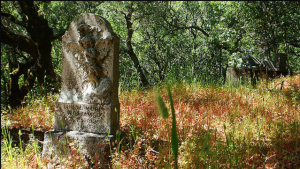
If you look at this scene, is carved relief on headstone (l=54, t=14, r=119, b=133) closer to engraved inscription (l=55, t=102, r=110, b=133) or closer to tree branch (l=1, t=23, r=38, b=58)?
engraved inscription (l=55, t=102, r=110, b=133)

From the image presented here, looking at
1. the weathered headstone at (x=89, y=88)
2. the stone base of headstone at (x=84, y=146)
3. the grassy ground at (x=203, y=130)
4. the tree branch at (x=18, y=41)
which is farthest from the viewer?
the tree branch at (x=18, y=41)

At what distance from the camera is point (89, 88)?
3.63 m

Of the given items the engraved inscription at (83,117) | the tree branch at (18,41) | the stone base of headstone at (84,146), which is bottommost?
the stone base of headstone at (84,146)

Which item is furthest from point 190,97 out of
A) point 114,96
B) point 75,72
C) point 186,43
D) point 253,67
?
point 186,43

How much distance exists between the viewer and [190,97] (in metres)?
5.23

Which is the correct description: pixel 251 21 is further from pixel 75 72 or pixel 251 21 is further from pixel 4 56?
pixel 4 56

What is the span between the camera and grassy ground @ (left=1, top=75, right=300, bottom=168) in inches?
107

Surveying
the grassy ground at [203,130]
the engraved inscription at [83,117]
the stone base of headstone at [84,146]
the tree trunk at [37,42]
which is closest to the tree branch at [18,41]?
the tree trunk at [37,42]

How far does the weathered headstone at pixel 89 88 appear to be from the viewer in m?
3.50

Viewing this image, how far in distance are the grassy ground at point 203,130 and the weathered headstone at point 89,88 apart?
1.24 ft

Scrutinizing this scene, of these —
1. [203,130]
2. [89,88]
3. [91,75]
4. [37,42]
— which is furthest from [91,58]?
[37,42]

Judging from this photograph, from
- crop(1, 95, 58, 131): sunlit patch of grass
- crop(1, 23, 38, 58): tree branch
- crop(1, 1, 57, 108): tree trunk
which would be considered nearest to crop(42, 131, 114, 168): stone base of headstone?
crop(1, 95, 58, 131): sunlit patch of grass

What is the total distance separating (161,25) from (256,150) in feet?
25.5

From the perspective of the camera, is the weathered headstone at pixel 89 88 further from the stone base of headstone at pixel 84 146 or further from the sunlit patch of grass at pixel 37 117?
the sunlit patch of grass at pixel 37 117
